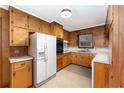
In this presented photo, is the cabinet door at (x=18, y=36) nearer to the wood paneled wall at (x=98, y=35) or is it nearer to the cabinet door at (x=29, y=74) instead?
the cabinet door at (x=29, y=74)

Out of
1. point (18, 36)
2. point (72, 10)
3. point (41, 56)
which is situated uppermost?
point (72, 10)

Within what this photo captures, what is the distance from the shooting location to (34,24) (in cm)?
299

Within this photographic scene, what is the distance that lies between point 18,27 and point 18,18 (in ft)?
0.82

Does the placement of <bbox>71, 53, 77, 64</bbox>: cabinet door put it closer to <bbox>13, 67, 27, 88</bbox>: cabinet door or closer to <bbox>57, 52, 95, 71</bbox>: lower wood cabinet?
<bbox>57, 52, 95, 71</bbox>: lower wood cabinet

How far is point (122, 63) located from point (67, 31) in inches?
192

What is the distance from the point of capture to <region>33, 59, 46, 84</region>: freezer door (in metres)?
2.48

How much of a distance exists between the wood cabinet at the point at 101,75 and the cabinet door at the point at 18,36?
2.08 meters

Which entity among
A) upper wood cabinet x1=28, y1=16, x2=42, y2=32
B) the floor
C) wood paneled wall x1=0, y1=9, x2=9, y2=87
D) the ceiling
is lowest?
the floor

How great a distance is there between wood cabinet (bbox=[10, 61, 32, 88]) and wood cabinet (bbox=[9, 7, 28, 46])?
0.61 metres

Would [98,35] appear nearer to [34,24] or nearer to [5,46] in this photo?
[34,24]

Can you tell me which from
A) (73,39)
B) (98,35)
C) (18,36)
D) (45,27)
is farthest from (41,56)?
(73,39)

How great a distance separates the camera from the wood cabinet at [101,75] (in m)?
2.00

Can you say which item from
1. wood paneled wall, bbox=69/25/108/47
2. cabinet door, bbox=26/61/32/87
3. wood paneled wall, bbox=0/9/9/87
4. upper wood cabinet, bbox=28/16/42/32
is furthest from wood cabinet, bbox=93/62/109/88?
wood paneled wall, bbox=69/25/108/47
